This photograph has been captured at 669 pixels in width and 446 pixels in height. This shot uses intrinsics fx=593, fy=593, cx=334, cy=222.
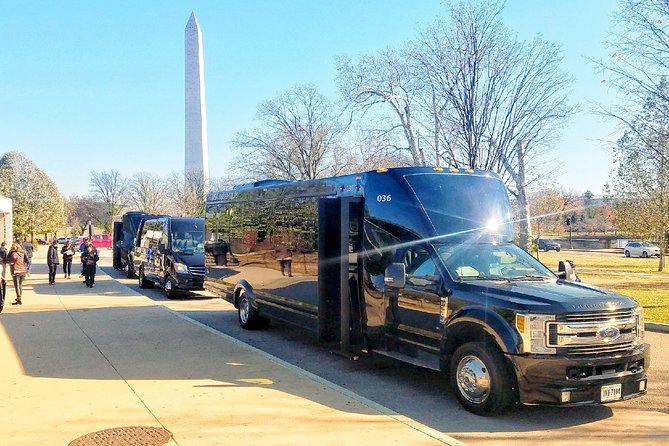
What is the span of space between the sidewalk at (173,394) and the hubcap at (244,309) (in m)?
0.85

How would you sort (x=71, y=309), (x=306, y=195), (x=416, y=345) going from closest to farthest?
1. (x=416, y=345)
2. (x=306, y=195)
3. (x=71, y=309)

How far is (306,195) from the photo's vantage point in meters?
9.19

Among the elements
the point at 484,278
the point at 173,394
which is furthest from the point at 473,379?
the point at 173,394

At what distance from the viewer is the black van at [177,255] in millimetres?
16609

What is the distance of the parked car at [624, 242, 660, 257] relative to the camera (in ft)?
167

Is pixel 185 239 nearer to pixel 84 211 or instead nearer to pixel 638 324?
pixel 638 324

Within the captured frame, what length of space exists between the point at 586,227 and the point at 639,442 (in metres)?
95.8

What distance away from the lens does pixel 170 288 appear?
16.8 meters

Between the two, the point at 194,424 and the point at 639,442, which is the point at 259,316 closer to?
the point at 194,424

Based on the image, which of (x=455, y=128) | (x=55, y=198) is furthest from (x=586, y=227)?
(x=455, y=128)

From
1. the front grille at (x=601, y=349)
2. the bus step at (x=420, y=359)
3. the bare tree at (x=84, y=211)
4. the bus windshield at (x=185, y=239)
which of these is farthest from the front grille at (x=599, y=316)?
the bare tree at (x=84, y=211)

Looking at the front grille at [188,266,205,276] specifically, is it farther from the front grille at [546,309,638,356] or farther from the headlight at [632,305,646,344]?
the headlight at [632,305,646,344]

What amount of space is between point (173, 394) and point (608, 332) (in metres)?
4.59

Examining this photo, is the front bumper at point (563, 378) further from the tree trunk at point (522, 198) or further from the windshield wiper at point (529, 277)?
the tree trunk at point (522, 198)
